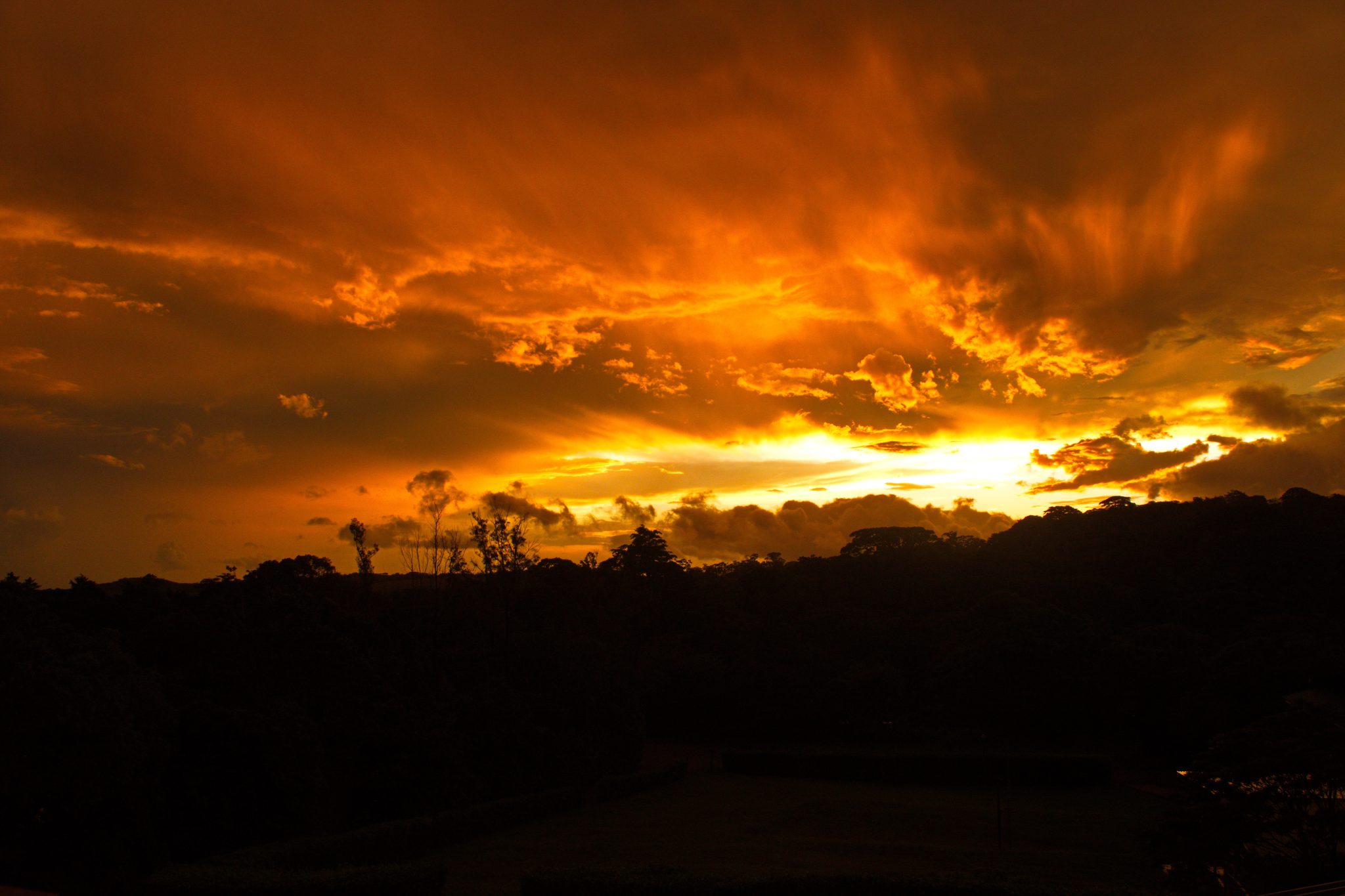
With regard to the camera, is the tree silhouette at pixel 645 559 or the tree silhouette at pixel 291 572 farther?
the tree silhouette at pixel 645 559

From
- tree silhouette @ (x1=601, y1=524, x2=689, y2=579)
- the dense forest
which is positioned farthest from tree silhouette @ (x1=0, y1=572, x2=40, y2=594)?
tree silhouette @ (x1=601, y1=524, x2=689, y2=579)

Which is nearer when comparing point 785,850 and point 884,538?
point 785,850

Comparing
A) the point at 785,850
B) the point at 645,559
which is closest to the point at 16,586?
the point at 785,850

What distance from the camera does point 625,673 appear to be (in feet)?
128

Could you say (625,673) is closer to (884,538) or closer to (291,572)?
(291,572)

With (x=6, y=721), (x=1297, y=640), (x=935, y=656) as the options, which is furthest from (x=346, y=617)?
(x=1297, y=640)

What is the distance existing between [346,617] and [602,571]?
4629 cm

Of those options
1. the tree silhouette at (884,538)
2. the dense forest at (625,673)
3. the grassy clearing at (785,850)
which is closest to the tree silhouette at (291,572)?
the dense forest at (625,673)

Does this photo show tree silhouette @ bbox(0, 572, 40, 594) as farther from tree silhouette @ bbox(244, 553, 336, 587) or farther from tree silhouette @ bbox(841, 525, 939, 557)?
tree silhouette @ bbox(841, 525, 939, 557)

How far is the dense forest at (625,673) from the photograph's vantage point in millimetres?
17375

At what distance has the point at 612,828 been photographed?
26219mm

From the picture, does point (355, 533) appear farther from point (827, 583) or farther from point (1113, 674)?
point (1113, 674)

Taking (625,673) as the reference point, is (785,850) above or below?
below

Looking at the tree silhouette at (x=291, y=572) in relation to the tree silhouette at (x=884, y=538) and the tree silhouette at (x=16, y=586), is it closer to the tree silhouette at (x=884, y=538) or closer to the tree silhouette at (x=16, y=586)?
the tree silhouette at (x=16, y=586)
